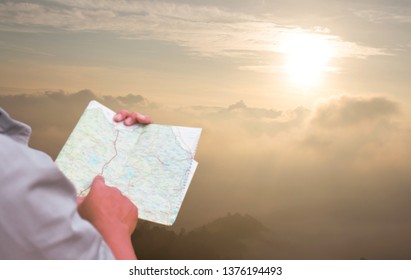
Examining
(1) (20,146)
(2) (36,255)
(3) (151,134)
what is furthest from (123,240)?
(3) (151,134)

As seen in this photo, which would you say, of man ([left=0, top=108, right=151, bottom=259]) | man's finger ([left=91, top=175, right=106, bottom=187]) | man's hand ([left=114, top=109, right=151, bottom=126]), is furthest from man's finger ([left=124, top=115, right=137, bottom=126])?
man ([left=0, top=108, right=151, bottom=259])

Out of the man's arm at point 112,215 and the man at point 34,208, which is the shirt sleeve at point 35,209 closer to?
the man at point 34,208

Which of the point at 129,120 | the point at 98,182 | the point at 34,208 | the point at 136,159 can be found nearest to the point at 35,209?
the point at 34,208

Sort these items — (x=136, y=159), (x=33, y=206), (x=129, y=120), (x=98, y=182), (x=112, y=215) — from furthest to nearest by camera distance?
(x=129, y=120) → (x=136, y=159) → (x=98, y=182) → (x=112, y=215) → (x=33, y=206)

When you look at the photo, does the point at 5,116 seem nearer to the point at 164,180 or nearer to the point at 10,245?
the point at 10,245

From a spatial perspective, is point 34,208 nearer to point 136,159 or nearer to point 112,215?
point 112,215
